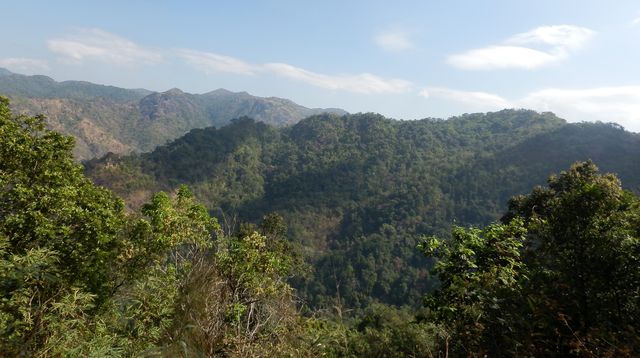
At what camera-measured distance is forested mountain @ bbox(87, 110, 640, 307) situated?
339 ft

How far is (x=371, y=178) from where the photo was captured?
514ft

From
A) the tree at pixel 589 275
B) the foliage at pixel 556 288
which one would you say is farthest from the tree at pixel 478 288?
the tree at pixel 589 275

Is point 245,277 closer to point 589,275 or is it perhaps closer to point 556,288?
point 556,288

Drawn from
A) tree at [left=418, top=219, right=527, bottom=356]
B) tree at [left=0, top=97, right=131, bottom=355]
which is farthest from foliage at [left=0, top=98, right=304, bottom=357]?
tree at [left=418, top=219, right=527, bottom=356]

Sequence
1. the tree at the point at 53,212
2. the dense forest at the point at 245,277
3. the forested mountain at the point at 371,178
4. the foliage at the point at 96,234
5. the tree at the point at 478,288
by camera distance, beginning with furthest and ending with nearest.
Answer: the forested mountain at the point at 371,178, the tree at the point at 53,212, the foliage at the point at 96,234, the tree at the point at 478,288, the dense forest at the point at 245,277

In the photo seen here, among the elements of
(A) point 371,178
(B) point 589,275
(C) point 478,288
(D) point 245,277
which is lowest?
(A) point 371,178

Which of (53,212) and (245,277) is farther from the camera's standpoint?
(53,212)

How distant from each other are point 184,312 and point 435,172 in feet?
491

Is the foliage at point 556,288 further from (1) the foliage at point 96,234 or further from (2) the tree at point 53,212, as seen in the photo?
(2) the tree at point 53,212

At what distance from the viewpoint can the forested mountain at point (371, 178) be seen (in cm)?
10325

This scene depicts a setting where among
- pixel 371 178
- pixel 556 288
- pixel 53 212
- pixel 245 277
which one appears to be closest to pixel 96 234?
pixel 53 212

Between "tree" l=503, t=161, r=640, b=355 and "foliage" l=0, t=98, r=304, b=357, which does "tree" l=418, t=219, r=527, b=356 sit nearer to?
"tree" l=503, t=161, r=640, b=355

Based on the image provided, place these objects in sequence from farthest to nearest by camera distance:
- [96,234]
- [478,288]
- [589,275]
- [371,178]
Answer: [371,178]
[96,234]
[478,288]
[589,275]

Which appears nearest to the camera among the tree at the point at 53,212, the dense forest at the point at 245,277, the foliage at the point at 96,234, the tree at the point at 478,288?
the dense forest at the point at 245,277
